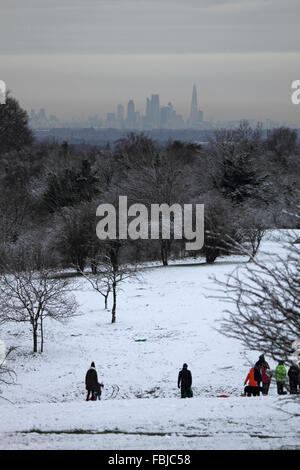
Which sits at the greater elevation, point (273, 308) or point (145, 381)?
point (273, 308)

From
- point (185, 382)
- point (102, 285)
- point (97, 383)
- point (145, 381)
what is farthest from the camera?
point (102, 285)

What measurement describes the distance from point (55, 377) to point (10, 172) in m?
55.7

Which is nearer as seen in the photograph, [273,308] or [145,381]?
[273,308]

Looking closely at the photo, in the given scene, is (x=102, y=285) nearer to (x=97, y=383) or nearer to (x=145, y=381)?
(x=145, y=381)

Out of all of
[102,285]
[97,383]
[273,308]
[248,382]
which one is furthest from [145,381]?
[273,308]

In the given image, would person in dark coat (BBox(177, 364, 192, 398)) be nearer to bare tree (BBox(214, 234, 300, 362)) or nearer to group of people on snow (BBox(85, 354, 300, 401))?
group of people on snow (BBox(85, 354, 300, 401))

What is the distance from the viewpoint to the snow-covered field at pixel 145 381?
10969mm

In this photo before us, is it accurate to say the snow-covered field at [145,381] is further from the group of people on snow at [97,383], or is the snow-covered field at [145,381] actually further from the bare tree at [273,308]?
the bare tree at [273,308]

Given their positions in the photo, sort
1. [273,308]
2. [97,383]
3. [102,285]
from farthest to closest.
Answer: [102,285] < [97,383] < [273,308]

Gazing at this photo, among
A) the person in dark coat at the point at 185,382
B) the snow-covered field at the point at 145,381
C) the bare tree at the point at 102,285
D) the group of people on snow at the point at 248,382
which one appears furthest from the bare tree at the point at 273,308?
the bare tree at the point at 102,285

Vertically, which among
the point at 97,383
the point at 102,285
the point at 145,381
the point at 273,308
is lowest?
the point at 145,381

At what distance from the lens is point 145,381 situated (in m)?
17.9

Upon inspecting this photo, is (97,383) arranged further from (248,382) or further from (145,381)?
(248,382)
